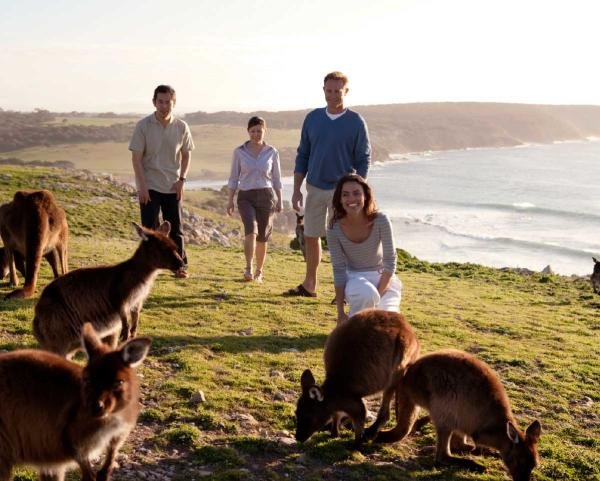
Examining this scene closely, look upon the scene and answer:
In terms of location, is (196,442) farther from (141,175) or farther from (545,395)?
(141,175)

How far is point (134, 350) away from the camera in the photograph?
12.4ft

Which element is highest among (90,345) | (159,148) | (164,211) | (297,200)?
(159,148)

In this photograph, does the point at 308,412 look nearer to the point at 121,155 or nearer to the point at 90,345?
the point at 90,345

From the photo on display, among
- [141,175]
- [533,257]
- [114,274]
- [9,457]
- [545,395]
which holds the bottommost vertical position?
[533,257]

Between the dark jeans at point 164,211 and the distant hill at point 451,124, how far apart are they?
124 m

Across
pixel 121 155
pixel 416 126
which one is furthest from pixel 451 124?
pixel 121 155

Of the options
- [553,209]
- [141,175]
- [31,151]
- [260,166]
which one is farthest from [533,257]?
[31,151]

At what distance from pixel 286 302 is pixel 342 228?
3420 millimetres

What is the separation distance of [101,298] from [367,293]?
2.79m

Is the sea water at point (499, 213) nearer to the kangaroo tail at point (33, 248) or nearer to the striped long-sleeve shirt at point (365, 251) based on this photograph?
the striped long-sleeve shirt at point (365, 251)

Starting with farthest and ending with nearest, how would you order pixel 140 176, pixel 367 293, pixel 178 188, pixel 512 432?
pixel 178 188, pixel 140 176, pixel 367 293, pixel 512 432

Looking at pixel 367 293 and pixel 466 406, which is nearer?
pixel 466 406

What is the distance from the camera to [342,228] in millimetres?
7434

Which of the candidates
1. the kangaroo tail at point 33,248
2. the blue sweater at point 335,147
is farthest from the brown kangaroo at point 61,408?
the blue sweater at point 335,147
